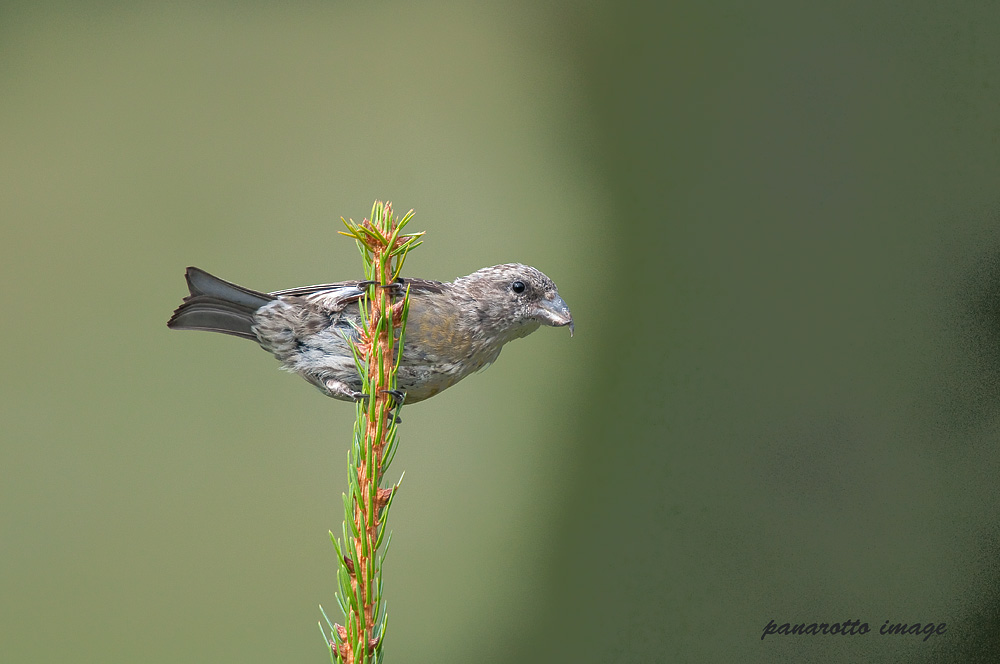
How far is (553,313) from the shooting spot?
152 cm

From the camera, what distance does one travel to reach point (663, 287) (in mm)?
2830

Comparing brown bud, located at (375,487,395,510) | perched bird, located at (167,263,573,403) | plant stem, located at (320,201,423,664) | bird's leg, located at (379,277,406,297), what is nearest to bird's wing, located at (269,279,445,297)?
perched bird, located at (167,263,573,403)

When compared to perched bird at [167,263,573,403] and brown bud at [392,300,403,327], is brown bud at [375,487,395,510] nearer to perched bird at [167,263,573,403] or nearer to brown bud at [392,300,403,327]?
brown bud at [392,300,403,327]

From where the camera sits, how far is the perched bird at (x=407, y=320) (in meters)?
1.40

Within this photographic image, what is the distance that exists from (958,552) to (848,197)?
1300 mm

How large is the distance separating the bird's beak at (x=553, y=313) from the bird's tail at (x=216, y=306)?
538 mm

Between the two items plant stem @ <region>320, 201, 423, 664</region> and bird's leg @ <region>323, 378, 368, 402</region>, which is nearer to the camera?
plant stem @ <region>320, 201, 423, 664</region>

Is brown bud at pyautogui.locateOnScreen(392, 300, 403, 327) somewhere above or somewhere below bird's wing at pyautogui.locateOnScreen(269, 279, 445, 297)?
below

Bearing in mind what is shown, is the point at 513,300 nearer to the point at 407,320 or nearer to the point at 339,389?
the point at 407,320

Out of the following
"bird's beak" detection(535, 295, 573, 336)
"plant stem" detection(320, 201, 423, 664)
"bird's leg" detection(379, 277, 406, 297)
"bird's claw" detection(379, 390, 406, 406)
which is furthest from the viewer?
"bird's beak" detection(535, 295, 573, 336)

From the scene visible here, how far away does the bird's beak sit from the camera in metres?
1.50

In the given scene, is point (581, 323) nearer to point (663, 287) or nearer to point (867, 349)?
point (663, 287)

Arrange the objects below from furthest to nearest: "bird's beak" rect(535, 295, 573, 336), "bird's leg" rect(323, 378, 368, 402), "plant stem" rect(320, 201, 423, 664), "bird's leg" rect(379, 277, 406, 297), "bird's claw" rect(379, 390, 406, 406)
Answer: "bird's beak" rect(535, 295, 573, 336) → "bird's leg" rect(323, 378, 368, 402) → "bird's leg" rect(379, 277, 406, 297) → "bird's claw" rect(379, 390, 406, 406) → "plant stem" rect(320, 201, 423, 664)

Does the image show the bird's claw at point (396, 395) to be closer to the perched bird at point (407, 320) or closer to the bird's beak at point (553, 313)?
the perched bird at point (407, 320)
